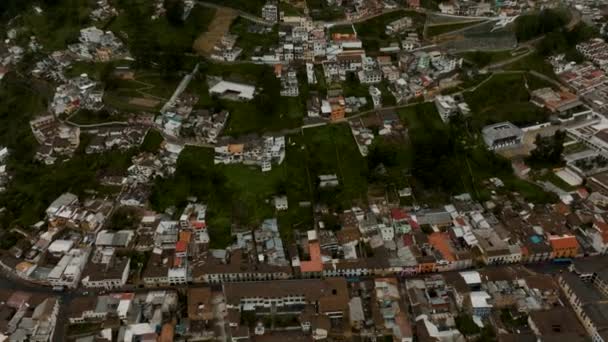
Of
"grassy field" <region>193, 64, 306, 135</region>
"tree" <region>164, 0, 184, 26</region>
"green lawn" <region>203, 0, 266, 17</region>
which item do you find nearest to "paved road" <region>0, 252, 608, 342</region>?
"grassy field" <region>193, 64, 306, 135</region>

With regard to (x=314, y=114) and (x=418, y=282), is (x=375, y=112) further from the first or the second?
(x=418, y=282)

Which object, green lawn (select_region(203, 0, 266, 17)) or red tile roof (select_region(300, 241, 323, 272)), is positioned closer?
red tile roof (select_region(300, 241, 323, 272))

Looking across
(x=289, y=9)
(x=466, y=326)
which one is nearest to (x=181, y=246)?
(x=466, y=326)

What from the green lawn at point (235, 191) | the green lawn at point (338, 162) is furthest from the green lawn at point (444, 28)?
the green lawn at point (235, 191)

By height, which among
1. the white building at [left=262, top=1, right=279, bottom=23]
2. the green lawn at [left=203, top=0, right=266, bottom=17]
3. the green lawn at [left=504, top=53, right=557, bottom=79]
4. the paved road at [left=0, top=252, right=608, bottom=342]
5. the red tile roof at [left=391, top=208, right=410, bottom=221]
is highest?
the green lawn at [left=203, top=0, right=266, bottom=17]

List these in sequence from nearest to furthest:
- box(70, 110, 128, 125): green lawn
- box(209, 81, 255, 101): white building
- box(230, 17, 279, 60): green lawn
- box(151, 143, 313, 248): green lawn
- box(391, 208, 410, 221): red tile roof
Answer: box(391, 208, 410, 221): red tile roof → box(151, 143, 313, 248): green lawn → box(70, 110, 128, 125): green lawn → box(209, 81, 255, 101): white building → box(230, 17, 279, 60): green lawn

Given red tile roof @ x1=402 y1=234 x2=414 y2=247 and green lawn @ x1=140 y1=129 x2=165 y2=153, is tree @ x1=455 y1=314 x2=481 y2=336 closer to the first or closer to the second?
red tile roof @ x1=402 y1=234 x2=414 y2=247

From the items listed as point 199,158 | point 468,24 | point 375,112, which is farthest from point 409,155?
point 468,24
